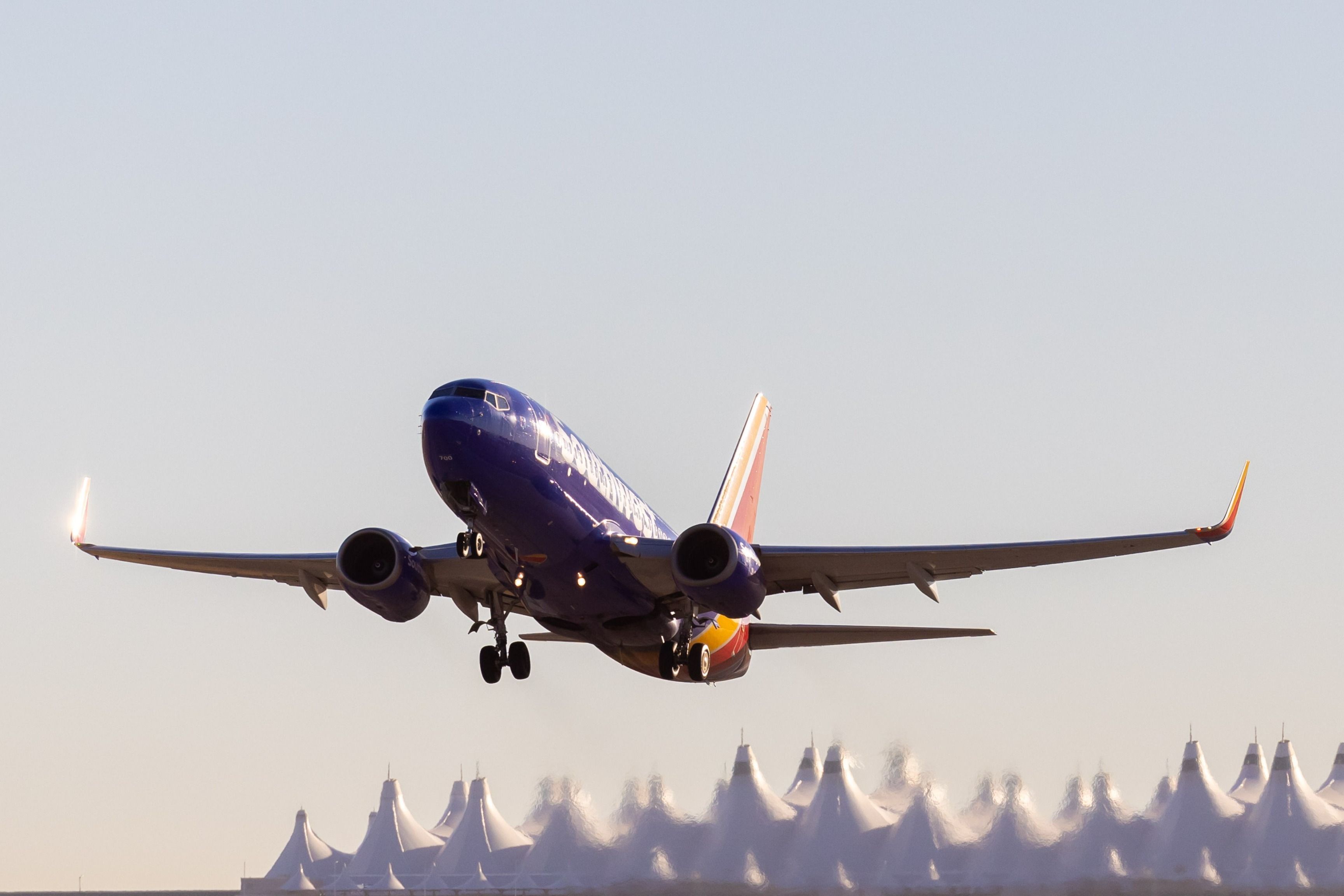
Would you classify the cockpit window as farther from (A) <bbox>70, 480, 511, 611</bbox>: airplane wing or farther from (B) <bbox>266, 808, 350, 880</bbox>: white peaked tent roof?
(B) <bbox>266, 808, 350, 880</bbox>: white peaked tent roof

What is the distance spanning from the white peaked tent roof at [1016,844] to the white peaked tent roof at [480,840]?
2610 cm

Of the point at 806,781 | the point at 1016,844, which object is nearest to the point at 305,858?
the point at 806,781

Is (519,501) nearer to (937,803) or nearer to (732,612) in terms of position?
(732,612)

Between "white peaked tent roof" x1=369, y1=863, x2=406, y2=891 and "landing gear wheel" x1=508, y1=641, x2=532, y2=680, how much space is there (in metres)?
70.8

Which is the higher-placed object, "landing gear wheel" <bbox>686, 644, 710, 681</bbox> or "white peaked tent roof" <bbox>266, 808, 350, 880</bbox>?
"landing gear wheel" <bbox>686, 644, 710, 681</bbox>

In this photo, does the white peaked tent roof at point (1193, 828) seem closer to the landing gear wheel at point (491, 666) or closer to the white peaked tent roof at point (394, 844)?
the landing gear wheel at point (491, 666)

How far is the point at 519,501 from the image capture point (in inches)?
1449

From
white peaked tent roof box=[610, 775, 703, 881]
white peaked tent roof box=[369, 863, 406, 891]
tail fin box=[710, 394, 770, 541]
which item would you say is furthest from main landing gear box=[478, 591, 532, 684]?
white peaked tent roof box=[369, 863, 406, 891]

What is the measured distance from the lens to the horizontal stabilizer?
42906mm

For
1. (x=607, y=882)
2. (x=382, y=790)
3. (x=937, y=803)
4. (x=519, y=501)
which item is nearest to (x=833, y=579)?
(x=519, y=501)

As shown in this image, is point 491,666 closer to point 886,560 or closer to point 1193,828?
point 886,560

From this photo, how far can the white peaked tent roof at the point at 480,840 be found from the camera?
9688 cm

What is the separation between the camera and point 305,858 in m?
119

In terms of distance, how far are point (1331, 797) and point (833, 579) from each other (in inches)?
2470
